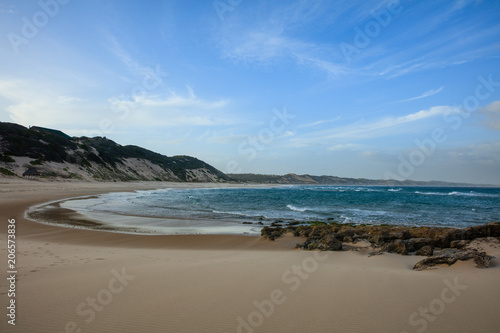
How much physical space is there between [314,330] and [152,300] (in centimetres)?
256

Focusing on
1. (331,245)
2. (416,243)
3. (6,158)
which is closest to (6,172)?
(6,158)

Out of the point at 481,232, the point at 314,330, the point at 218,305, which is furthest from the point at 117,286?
the point at 481,232

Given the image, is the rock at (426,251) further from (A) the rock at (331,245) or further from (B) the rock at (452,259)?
(A) the rock at (331,245)

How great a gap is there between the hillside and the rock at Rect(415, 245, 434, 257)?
48490mm

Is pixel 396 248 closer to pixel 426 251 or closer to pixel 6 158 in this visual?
pixel 426 251

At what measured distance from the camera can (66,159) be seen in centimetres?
5406

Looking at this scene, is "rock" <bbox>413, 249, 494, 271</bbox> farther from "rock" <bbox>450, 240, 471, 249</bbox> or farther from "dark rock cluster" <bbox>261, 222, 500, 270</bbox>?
"rock" <bbox>450, 240, 471, 249</bbox>

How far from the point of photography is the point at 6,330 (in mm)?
3242

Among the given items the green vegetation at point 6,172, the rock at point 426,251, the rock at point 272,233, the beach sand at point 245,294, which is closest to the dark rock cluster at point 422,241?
the rock at point 426,251

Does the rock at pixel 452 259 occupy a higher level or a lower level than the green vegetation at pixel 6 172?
lower

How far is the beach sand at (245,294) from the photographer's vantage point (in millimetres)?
3494

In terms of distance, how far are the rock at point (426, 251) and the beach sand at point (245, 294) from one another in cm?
44

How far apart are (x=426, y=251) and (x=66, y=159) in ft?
212

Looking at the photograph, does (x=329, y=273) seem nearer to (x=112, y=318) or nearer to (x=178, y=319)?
(x=178, y=319)
